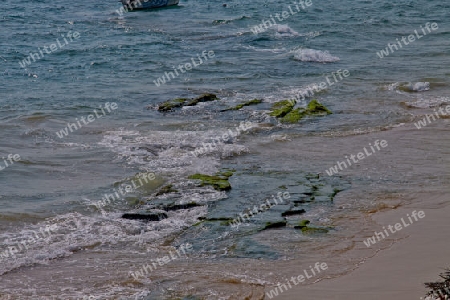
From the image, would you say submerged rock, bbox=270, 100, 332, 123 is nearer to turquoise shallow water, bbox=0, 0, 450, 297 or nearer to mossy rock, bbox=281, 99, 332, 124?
mossy rock, bbox=281, 99, 332, 124

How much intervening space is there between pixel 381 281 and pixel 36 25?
2615 cm

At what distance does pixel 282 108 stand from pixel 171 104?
3.05 metres

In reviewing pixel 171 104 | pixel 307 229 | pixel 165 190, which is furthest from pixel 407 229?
pixel 171 104

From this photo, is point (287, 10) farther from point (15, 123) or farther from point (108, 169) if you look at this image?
point (108, 169)

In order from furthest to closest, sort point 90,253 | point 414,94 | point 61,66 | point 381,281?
point 61,66, point 414,94, point 90,253, point 381,281

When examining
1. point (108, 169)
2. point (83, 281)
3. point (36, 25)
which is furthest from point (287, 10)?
point (83, 281)

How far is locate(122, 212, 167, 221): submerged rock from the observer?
11000 millimetres

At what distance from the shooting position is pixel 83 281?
359 inches

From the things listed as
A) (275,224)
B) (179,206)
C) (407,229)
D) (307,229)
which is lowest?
(407,229)

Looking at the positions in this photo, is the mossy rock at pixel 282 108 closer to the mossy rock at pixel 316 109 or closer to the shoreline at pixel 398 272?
the mossy rock at pixel 316 109

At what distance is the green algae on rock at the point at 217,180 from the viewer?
478 inches

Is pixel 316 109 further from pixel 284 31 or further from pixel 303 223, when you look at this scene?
pixel 284 31

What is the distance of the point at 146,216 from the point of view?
11062mm

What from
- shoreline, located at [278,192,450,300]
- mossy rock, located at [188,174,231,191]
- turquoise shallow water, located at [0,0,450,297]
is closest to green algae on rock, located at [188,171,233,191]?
mossy rock, located at [188,174,231,191]
